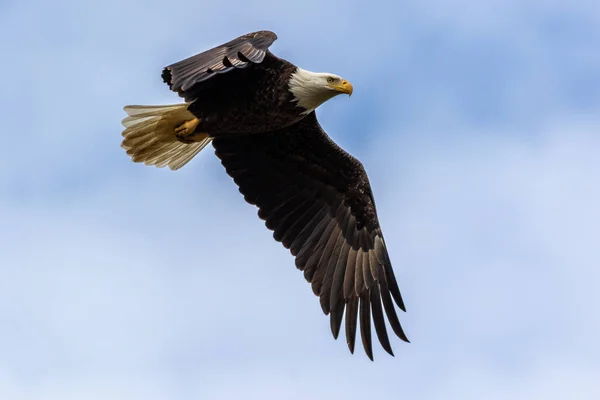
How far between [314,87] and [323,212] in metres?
1.97

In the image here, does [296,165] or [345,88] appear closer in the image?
[345,88]

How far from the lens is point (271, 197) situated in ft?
41.5

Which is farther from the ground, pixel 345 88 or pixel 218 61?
pixel 345 88

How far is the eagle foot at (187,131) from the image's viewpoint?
11.9 metres

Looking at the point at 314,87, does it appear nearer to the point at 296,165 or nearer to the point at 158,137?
the point at 296,165

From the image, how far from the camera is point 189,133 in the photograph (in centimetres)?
1198

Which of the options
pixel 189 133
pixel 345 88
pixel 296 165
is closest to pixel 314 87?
pixel 345 88

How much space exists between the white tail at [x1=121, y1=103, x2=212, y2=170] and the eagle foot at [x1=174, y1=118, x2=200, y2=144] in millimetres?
67

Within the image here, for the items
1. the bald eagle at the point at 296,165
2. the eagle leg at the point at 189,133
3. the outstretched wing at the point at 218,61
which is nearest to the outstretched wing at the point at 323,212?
the bald eagle at the point at 296,165

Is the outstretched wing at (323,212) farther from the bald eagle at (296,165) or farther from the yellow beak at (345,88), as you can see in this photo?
the yellow beak at (345,88)

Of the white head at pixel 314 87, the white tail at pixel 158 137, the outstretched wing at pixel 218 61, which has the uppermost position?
the white head at pixel 314 87

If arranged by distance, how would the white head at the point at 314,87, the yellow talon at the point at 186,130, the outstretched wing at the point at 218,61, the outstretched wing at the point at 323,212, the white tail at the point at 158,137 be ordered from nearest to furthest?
the outstretched wing at the point at 218,61 < the white head at the point at 314,87 < the yellow talon at the point at 186,130 < the white tail at the point at 158,137 < the outstretched wing at the point at 323,212

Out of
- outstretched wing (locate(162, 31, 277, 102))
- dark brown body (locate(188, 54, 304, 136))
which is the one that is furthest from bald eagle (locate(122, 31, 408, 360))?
outstretched wing (locate(162, 31, 277, 102))

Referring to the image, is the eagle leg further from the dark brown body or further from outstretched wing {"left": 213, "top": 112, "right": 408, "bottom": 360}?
outstretched wing {"left": 213, "top": 112, "right": 408, "bottom": 360}
